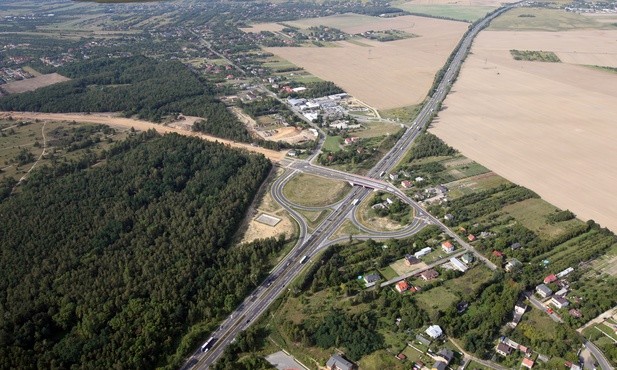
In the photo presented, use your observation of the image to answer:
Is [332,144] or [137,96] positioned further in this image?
[137,96]

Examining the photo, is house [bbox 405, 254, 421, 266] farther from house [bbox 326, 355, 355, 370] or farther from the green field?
the green field

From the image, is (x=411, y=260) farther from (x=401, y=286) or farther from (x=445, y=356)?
(x=445, y=356)

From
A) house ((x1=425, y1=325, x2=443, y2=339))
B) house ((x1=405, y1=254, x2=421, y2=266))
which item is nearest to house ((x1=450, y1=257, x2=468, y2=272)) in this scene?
house ((x1=405, y1=254, x2=421, y2=266))

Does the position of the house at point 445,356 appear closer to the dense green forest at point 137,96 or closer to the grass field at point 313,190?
the grass field at point 313,190

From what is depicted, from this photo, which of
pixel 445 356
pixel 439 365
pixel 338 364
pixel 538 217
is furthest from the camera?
pixel 538 217

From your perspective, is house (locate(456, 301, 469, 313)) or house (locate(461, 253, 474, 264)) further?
house (locate(461, 253, 474, 264))

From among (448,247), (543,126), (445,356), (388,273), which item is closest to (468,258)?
(448,247)
